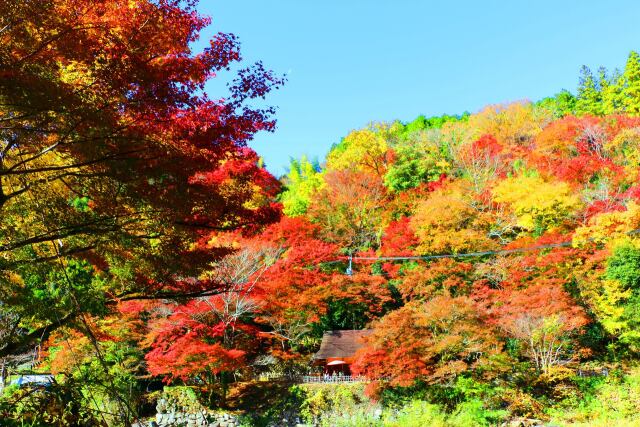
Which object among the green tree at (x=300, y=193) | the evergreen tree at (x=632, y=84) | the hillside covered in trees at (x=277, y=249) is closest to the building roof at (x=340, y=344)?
the hillside covered in trees at (x=277, y=249)

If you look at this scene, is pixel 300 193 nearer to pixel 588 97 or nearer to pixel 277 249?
pixel 277 249

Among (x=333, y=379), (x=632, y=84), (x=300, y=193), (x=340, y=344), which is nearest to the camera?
(x=333, y=379)

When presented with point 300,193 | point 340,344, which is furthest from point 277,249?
point 300,193

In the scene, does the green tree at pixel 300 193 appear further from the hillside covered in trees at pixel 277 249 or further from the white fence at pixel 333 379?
the white fence at pixel 333 379

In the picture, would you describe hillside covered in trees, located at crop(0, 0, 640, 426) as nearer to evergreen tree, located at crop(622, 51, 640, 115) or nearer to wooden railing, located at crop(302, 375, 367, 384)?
evergreen tree, located at crop(622, 51, 640, 115)

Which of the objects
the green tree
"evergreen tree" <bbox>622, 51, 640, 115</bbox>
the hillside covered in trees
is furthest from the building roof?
"evergreen tree" <bbox>622, 51, 640, 115</bbox>

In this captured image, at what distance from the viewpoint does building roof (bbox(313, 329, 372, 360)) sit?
56.3 feet

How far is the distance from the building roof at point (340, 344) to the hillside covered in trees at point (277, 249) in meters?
0.90

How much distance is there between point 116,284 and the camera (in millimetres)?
5777

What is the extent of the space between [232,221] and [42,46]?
2.60 meters

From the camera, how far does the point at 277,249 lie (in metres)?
17.8

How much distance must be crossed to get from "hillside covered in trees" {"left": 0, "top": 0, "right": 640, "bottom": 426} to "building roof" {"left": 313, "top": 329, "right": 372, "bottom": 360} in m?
0.90

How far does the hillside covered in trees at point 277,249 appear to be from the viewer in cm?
379

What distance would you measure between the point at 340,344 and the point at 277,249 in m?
4.59
